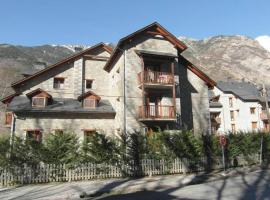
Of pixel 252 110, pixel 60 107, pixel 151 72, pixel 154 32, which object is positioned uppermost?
pixel 154 32

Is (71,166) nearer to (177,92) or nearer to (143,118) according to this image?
(143,118)

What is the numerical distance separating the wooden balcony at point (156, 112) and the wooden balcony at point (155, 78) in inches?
82.0

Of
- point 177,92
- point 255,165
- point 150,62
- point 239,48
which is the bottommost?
point 255,165

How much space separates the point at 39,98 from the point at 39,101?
0.29 m

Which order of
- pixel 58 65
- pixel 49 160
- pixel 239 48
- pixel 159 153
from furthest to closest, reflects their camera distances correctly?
1. pixel 239 48
2. pixel 58 65
3. pixel 159 153
4. pixel 49 160

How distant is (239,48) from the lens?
580 feet

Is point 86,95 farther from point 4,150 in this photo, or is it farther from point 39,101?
point 4,150

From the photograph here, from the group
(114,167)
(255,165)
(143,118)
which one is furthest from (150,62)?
(255,165)

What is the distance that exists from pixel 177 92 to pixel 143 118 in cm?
459

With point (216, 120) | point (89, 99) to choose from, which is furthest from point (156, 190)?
point (216, 120)

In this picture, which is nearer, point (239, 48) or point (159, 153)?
point (159, 153)

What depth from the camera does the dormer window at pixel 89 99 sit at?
1077 inches

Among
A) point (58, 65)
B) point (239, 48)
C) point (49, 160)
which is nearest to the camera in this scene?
point (49, 160)

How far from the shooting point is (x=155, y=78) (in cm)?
2486
